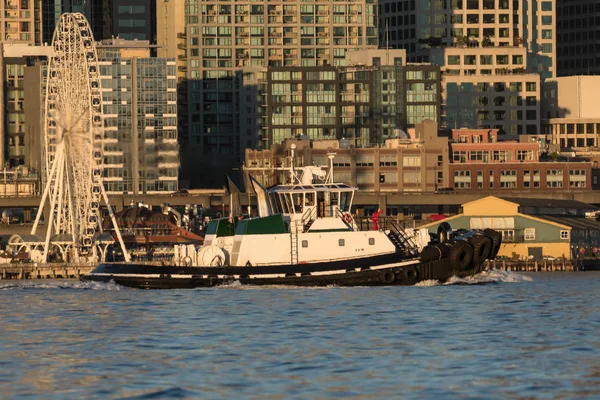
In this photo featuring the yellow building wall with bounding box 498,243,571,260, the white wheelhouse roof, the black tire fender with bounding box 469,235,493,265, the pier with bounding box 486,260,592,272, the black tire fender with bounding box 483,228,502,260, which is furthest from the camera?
the yellow building wall with bounding box 498,243,571,260

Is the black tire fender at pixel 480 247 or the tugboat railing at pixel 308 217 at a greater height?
the tugboat railing at pixel 308 217

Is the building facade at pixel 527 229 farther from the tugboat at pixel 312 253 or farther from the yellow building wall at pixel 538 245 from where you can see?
the tugboat at pixel 312 253

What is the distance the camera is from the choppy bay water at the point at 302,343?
219 ft

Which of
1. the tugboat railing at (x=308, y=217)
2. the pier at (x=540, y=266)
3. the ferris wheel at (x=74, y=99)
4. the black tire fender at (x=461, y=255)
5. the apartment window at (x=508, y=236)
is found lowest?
the pier at (x=540, y=266)

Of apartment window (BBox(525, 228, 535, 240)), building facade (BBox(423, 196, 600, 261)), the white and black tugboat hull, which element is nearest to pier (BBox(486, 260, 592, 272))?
building facade (BBox(423, 196, 600, 261))

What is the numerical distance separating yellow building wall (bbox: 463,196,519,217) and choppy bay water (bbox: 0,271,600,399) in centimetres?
6973

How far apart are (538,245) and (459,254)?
224 feet

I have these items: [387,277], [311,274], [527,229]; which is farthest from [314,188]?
[527,229]

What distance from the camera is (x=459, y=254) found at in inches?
4680

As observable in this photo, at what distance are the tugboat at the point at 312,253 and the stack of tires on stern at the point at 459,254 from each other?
0.06 metres

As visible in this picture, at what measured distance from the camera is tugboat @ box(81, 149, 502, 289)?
11669 cm

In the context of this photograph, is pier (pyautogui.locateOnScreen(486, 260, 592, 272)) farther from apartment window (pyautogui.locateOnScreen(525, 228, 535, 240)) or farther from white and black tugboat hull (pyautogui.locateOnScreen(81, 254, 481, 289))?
white and black tugboat hull (pyautogui.locateOnScreen(81, 254, 481, 289))

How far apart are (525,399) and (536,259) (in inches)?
4807

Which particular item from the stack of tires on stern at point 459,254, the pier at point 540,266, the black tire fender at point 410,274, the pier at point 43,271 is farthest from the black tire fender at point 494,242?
the pier at point 43,271
